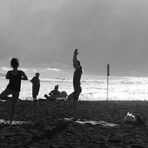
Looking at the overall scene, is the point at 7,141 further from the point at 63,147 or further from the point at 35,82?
the point at 35,82

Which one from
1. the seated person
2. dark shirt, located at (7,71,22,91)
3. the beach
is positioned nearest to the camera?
the beach

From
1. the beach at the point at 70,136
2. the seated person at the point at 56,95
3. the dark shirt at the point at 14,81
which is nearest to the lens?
the beach at the point at 70,136

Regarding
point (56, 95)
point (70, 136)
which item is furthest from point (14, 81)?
point (56, 95)

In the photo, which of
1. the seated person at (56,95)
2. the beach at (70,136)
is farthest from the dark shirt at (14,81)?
the seated person at (56,95)

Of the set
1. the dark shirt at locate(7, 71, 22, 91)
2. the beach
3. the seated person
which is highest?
the seated person

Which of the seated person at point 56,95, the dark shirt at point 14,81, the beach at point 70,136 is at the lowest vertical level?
the beach at point 70,136

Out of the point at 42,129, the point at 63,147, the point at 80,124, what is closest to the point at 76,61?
the point at 80,124

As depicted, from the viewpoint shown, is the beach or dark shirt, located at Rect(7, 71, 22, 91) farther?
dark shirt, located at Rect(7, 71, 22, 91)

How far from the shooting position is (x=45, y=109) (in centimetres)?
2384

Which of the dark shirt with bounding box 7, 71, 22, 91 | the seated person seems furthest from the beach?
the seated person

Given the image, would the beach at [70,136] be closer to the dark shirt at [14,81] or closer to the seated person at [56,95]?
the dark shirt at [14,81]

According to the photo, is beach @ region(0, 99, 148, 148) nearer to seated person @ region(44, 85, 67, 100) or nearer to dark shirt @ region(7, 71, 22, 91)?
dark shirt @ region(7, 71, 22, 91)

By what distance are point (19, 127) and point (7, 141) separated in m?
2.31

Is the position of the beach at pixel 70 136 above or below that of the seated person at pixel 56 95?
below
